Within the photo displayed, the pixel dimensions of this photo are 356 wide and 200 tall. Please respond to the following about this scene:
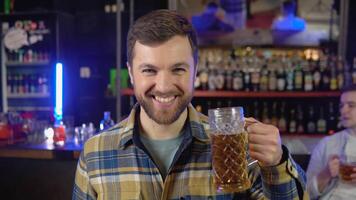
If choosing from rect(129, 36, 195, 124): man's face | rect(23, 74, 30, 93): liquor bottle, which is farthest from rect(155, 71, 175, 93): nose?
rect(23, 74, 30, 93): liquor bottle

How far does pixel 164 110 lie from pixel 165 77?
0.35 ft

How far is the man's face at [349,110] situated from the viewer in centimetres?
235

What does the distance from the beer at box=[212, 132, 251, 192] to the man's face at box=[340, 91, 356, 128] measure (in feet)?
5.21

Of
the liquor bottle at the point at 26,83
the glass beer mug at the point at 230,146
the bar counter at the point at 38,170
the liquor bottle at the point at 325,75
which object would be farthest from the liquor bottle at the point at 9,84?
the glass beer mug at the point at 230,146

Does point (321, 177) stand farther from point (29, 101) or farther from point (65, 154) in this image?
point (29, 101)

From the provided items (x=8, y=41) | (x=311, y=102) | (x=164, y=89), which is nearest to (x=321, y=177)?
(x=164, y=89)

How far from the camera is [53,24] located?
5133 millimetres

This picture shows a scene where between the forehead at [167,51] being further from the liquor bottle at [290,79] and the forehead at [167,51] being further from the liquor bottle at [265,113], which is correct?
the liquor bottle at [265,113]

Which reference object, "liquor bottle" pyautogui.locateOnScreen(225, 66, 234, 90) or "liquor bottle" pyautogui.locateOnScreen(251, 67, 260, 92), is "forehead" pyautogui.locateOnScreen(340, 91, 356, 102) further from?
"liquor bottle" pyautogui.locateOnScreen(225, 66, 234, 90)

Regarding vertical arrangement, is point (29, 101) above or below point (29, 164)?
above

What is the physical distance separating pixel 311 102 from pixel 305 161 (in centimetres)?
158

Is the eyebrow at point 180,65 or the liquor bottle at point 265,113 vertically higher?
the eyebrow at point 180,65

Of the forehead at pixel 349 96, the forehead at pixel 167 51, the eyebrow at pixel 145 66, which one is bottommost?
the forehead at pixel 349 96

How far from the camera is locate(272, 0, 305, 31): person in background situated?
4.36 metres
